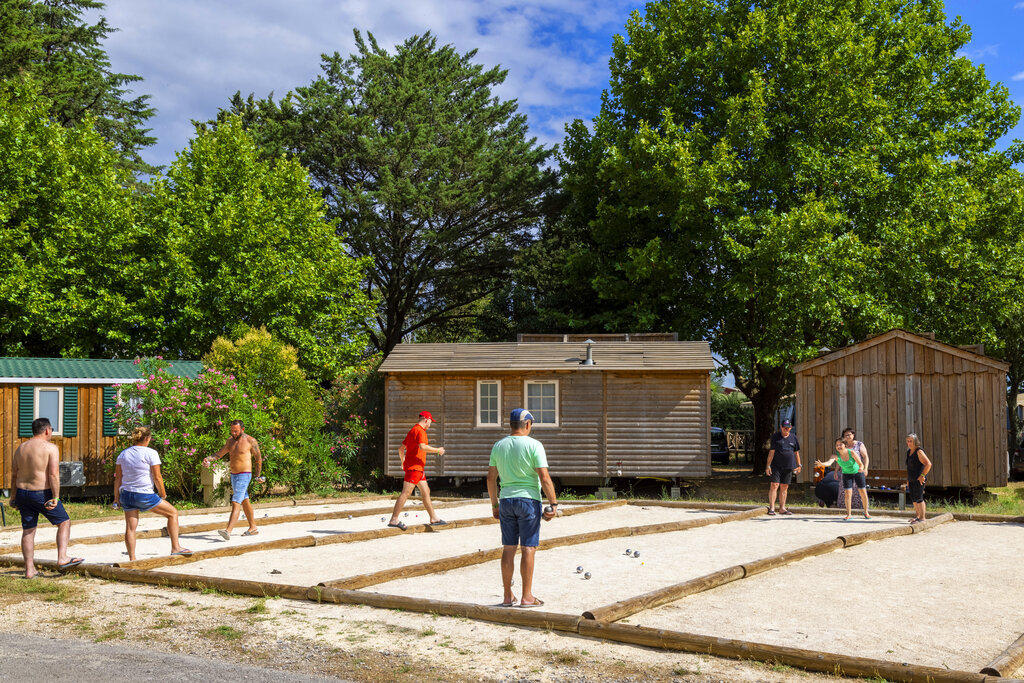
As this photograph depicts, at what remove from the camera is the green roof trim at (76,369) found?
20234 millimetres

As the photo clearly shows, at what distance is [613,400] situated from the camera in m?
23.9

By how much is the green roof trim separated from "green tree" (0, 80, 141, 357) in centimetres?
637

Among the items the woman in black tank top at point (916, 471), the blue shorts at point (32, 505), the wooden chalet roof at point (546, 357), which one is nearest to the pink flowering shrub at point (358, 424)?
the wooden chalet roof at point (546, 357)

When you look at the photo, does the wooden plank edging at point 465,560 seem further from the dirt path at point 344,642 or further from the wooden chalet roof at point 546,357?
the wooden chalet roof at point 546,357

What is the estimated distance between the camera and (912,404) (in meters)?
21.6

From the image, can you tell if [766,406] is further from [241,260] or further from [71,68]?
[71,68]

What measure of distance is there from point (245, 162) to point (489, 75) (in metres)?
13.7

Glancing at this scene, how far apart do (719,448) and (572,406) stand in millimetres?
16461

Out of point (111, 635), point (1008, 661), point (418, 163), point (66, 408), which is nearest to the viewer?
point (1008, 661)

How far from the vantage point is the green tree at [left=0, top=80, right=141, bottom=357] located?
27781 mm

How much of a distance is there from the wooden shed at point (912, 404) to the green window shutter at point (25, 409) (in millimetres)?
17077

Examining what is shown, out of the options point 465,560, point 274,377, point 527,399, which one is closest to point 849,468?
point 465,560

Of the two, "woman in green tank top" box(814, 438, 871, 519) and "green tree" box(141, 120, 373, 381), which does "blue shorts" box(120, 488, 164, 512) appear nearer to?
"woman in green tank top" box(814, 438, 871, 519)

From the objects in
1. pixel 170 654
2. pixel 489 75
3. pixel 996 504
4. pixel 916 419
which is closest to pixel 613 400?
pixel 916 419
